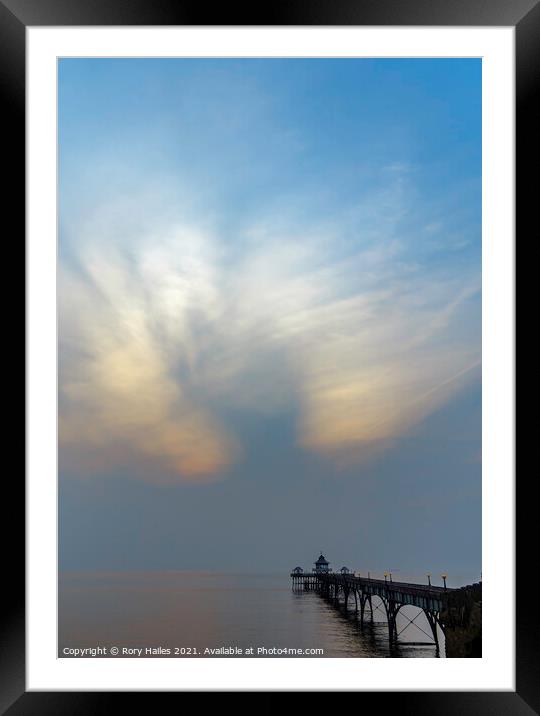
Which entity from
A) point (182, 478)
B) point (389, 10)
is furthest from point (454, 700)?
point (182, 478)

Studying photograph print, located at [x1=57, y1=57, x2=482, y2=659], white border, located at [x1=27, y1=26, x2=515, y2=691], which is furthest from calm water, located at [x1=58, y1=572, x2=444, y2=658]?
white border, located at [x1=27, y1=26, x2=515, y2=691]

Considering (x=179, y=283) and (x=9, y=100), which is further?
(x=179, y=283)

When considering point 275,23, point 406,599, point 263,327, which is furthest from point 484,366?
point 406,599

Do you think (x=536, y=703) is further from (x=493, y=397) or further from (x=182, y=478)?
(x=182, y=478)

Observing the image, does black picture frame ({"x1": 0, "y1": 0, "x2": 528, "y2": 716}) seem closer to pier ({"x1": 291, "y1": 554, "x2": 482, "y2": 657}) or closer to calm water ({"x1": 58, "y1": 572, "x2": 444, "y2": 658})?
pier ({"x1": 291, "y1": 554, "x2": 482, "y2": 657})

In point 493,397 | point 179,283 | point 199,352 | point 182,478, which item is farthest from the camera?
point 182,478

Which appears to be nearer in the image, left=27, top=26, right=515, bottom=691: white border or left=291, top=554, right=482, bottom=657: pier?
left=27, top=26, right=515, bottom=691: white border

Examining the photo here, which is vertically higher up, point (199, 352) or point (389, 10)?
point (389, 10)

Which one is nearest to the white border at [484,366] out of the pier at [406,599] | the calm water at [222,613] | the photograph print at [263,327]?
the pier at [406,599]
